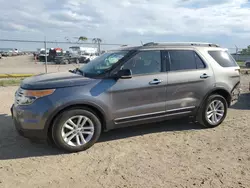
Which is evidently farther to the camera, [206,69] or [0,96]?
[0,96]

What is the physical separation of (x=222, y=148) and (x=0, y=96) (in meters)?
6.92

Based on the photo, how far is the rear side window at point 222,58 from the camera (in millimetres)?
5266

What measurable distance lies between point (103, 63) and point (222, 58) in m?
2.55

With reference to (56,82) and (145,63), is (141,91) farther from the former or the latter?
(56,82)

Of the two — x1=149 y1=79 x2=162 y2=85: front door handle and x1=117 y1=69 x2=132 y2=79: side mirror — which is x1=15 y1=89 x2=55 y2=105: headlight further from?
x1=149 y1=79 x2=162 y2=85: front door handle

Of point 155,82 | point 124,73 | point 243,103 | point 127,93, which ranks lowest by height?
point 243,103

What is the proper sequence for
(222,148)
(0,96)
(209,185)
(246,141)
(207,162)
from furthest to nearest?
(0,96)
(246,141)
(222,148)
(207,162)
(209,185)

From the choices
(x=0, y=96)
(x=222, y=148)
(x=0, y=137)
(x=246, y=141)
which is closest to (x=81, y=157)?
(x=0, y=137)

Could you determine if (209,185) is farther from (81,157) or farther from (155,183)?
(81,157)

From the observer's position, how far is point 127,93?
4.30m

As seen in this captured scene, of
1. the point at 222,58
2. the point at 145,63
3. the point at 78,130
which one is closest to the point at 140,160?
the point at 78,130

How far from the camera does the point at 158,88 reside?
4559 mm

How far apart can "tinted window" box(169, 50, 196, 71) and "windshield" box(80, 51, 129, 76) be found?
36.4 inches

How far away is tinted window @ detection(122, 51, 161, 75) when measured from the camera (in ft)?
14.5
